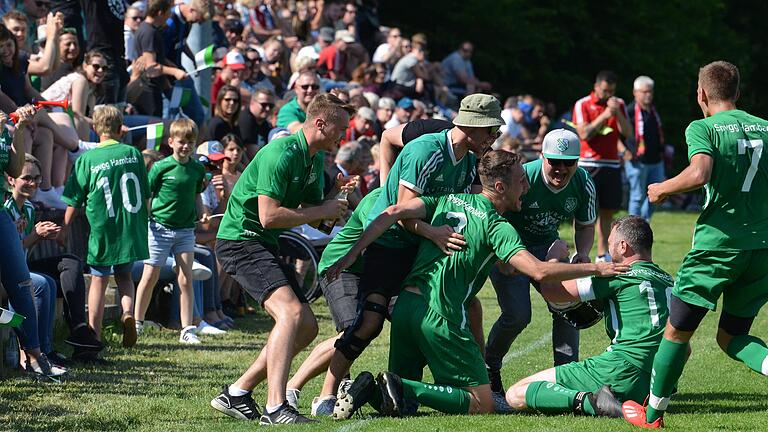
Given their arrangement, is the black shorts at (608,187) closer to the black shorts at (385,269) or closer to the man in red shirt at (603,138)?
the man in red shirt at (603,138)

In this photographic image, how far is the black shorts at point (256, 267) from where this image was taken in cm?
795

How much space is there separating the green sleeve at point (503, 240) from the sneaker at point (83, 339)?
3.83 metres

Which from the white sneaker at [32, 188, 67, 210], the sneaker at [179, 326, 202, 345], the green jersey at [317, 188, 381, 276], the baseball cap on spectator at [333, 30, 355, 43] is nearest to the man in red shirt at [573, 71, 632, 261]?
the baseball cap on spectator at [333, 30, 355, 43]

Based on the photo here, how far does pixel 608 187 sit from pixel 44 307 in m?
9.41

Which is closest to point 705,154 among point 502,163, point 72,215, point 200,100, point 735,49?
point 502,163

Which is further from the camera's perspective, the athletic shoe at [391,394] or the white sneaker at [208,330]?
the white sneaker at [208,330]

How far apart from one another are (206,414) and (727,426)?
323 centimetres

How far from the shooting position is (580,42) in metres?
36.6

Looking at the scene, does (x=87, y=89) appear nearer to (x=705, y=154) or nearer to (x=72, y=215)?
(x=72, y=215)

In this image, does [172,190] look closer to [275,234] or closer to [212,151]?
[212,151]

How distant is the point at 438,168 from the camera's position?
27.2 feet

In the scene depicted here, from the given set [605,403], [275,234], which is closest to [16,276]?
[275,234]

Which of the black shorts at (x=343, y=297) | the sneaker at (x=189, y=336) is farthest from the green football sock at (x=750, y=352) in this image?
the sneaker at (x=189, y=336)

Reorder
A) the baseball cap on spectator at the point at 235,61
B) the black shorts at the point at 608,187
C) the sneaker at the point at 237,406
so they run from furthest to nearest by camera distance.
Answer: the black shorts at the point at 608,187 < the baseball cap on spectator at the point at 235,61 < the sneaker at the point at 237,406
